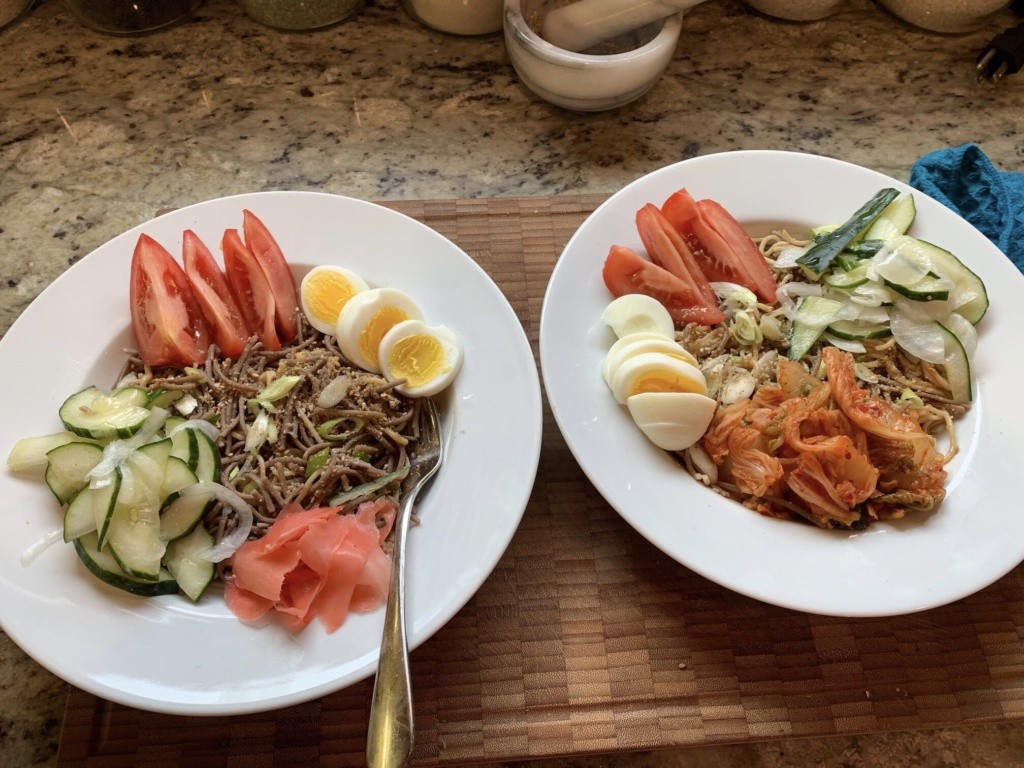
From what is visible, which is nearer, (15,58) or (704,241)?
(704,241)

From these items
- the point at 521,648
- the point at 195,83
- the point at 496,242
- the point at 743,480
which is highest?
the point at 195,83

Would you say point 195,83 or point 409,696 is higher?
point 195,83

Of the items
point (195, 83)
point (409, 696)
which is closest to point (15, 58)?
point (195, 83)

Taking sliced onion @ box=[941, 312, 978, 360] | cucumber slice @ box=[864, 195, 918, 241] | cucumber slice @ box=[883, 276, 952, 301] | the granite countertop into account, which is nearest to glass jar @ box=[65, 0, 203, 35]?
the granite countertop

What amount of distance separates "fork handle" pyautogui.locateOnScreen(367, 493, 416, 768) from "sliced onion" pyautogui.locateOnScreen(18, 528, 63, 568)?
0.73 meters

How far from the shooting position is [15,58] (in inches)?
106

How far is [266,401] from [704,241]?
129cm

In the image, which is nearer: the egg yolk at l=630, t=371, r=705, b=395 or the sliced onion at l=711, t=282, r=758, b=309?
the egg yolk at l=630, t=371, r=705, b=395

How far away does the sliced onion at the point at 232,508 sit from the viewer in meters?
1.54

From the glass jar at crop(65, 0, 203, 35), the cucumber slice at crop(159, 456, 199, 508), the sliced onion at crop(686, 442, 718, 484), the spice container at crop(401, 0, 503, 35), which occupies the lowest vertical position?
the sliced onion at crop(686, 442, 718, 484)

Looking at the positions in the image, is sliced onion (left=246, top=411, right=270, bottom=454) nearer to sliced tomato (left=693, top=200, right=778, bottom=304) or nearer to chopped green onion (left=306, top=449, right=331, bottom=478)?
chopped green onion (left=306, top=449, right=331, bottom=478)

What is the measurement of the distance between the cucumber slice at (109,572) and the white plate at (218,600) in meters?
0.03

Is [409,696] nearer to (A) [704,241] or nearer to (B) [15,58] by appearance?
(A) [704,241]

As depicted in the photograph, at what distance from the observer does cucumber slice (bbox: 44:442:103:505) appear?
1506mm
